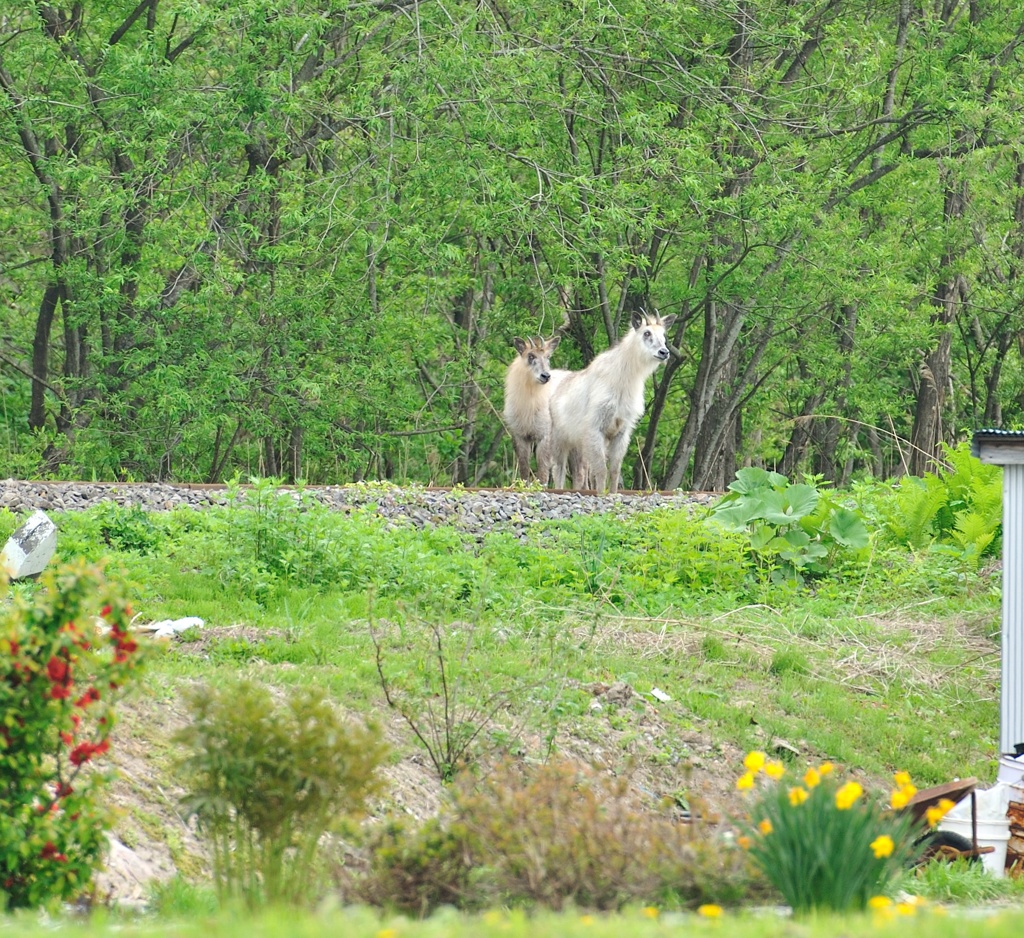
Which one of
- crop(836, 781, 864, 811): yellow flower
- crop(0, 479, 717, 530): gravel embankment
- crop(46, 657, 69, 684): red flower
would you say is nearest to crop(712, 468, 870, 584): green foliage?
crop(0, 479, 717, 530): gravel embankment

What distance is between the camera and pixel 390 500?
14.2m

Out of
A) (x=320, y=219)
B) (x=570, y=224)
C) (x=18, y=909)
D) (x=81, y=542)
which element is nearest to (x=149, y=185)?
(x=320, y=219)

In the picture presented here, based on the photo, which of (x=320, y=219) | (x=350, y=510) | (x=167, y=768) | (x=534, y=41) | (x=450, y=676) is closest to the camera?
(x=167, y=768)

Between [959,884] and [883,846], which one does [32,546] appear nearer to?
[959,884]

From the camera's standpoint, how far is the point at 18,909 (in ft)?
16.6

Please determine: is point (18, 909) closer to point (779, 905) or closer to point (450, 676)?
point (779, 905)

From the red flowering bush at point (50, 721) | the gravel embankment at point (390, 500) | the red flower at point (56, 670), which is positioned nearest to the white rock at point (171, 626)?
the gravel embankment at point (390, 500)

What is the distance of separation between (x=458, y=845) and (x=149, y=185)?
14387 mm

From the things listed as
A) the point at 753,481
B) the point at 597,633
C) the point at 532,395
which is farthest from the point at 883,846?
the point at 532,395

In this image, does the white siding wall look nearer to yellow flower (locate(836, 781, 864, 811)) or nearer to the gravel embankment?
yellow flower (locate(836, 781, 864, 811))

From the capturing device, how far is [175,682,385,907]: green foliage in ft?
17.3

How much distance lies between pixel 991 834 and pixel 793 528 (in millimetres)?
6226

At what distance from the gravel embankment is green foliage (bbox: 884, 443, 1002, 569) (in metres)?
2.25

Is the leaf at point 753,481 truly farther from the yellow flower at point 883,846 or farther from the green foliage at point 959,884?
the yellow flower at point 883,846
